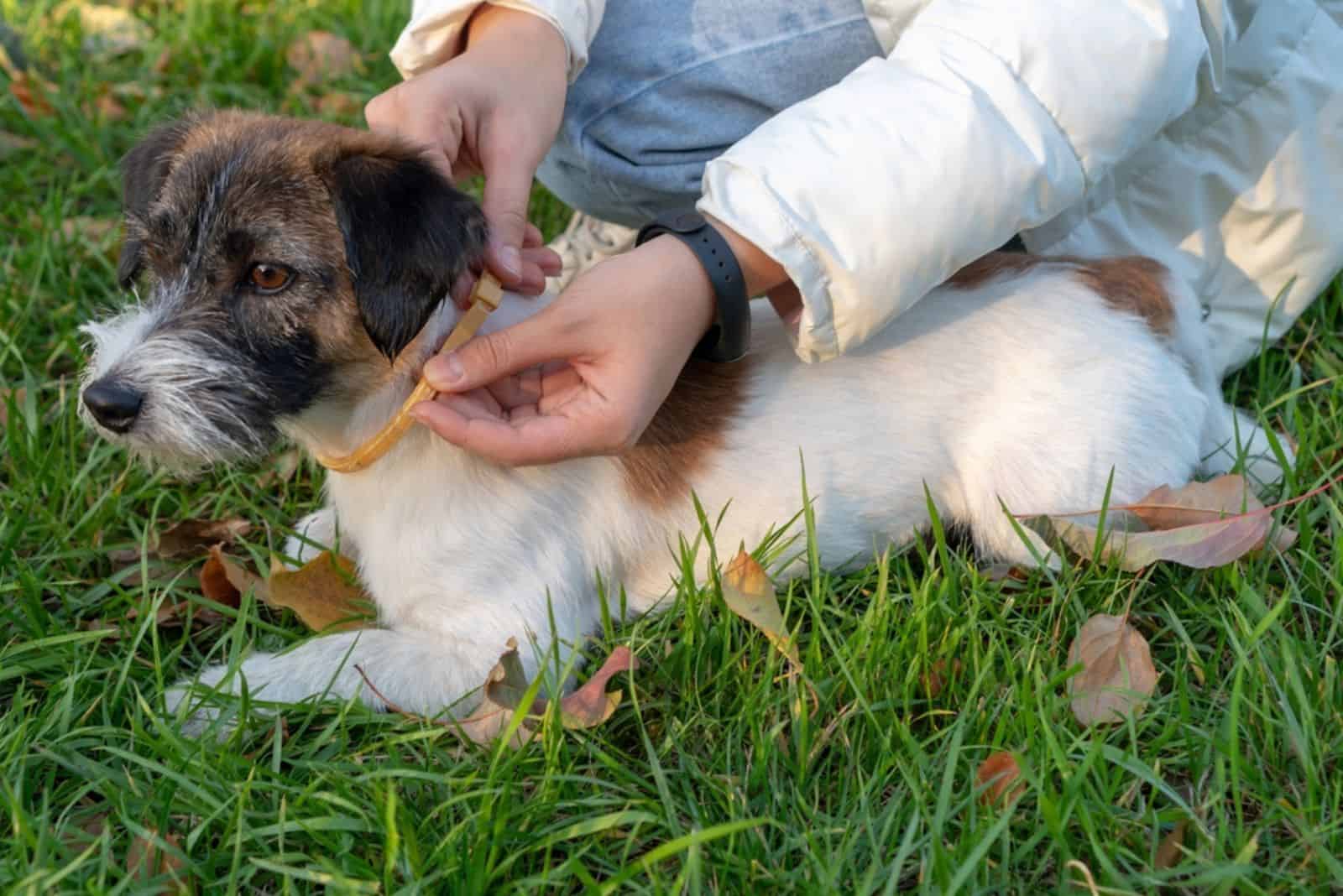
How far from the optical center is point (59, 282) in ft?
12.7

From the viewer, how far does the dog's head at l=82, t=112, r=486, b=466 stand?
2320 millimetres

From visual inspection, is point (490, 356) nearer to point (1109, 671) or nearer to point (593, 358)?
point (593, 358)

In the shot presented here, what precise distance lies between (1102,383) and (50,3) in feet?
16.6

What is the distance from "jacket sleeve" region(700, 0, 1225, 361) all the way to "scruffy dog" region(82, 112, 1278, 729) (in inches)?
9.5

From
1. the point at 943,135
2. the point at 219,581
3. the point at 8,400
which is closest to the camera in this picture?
the point at 943,135

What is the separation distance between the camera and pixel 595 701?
91.9 inches

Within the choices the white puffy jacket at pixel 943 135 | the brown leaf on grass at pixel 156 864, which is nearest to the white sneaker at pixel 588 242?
the white puffy jacket at pixel 943 135

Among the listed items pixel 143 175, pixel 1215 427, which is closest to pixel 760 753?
pixel 1215 427

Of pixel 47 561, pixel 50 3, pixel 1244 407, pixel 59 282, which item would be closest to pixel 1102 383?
pixel 1244 407

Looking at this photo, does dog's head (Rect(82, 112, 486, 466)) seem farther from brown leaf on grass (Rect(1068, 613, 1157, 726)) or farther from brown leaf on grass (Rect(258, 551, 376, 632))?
brown leaf on grass (Rect(1068, 613, 1157, 726))

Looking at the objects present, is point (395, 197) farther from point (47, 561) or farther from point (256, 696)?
point (47, 561)

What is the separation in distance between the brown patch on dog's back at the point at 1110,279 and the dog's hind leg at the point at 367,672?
4.50 ft

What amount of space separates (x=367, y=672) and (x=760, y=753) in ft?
2.78

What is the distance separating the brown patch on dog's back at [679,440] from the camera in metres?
2.74
